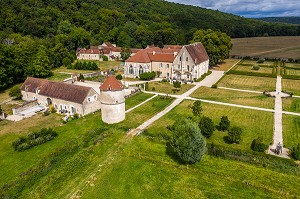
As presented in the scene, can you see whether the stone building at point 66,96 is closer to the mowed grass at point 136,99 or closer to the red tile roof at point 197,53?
the mowed grass at point 136,99

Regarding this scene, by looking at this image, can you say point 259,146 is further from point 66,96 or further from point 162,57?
point 162,57

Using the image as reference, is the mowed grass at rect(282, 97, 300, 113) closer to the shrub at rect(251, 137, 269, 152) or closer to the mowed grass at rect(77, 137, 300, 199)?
the shrub at rect(251, 137, 269, 152)

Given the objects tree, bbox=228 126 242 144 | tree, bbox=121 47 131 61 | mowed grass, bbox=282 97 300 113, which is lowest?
tree, bbox=228 126 242 144

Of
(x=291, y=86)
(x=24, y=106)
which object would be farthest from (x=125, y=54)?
(x=291, y=86)

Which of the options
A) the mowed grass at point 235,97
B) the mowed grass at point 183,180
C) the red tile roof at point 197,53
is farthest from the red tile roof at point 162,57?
the mowed grass at point 183,180

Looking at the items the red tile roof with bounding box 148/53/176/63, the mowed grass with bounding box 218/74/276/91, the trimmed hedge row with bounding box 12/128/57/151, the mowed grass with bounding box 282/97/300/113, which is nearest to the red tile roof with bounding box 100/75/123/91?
the trimmed hedge row with bounding box 12/128/57/151

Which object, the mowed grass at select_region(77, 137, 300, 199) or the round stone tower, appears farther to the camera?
the round stone tower
